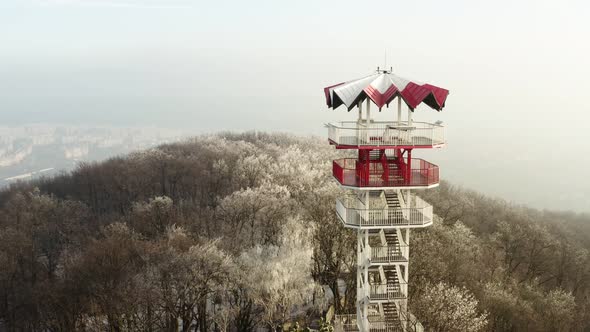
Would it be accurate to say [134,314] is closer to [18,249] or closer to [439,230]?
[18,249]

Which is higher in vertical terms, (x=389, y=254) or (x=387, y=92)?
(x=387, y=92)

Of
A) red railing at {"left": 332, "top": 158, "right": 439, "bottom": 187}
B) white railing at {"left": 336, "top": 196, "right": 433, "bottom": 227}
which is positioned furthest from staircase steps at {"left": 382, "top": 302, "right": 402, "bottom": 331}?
red railing at {"left": 332, "top": 158, "right": 439, "bottom": 187}

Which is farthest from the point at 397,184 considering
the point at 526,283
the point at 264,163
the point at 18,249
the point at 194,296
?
the point at 264,163

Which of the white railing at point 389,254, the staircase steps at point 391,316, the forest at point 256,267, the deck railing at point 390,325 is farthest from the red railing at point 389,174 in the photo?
the forest at point 256,267

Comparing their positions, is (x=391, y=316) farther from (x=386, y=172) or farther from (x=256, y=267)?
(x=256, y=267)

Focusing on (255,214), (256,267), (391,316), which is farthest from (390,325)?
(255,214)

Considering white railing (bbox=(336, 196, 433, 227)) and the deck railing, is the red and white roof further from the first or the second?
the deck railing
